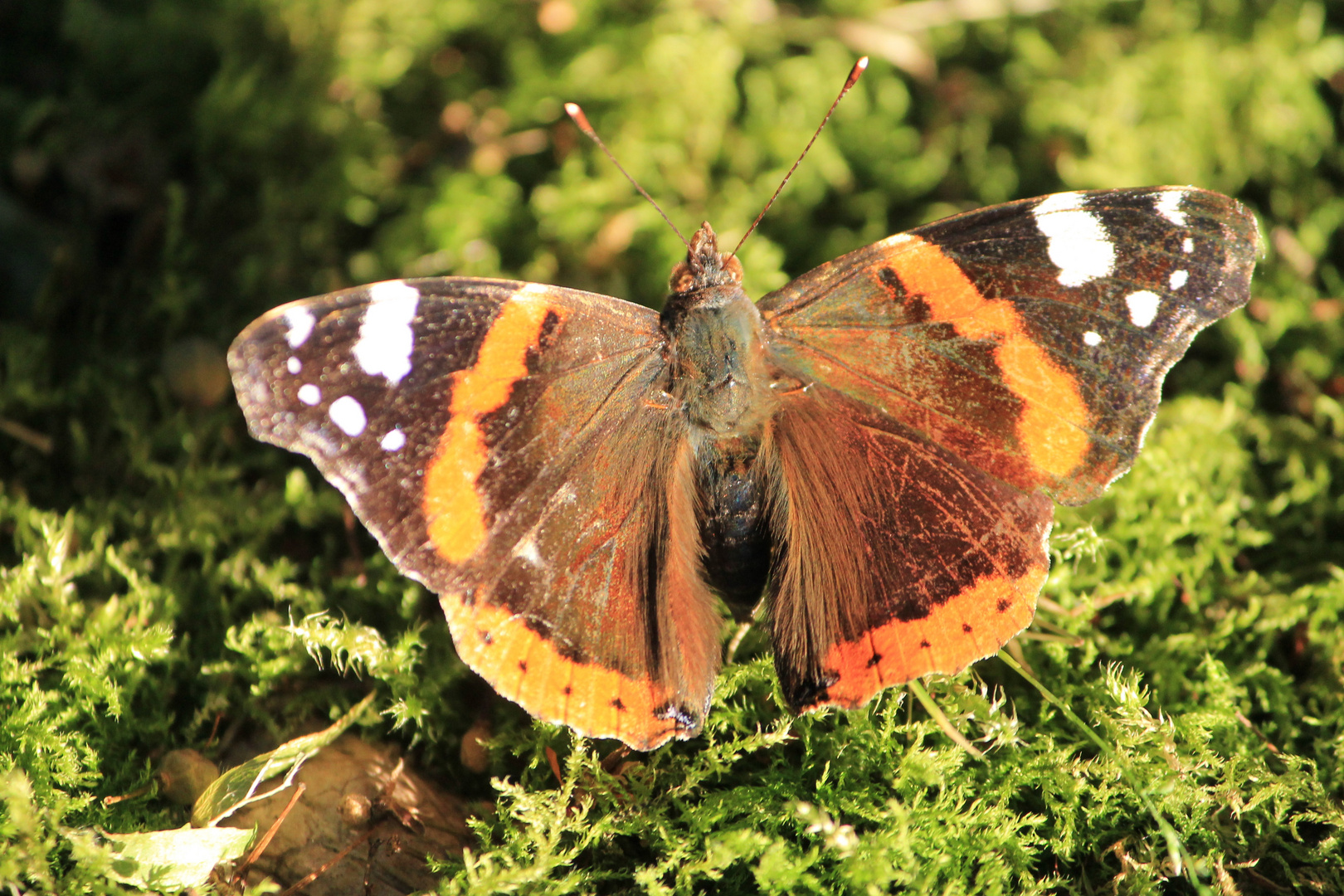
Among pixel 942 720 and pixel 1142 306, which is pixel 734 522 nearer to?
pixel 942 720

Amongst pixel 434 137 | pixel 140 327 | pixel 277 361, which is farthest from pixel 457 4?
pixel 277 361

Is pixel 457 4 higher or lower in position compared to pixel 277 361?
higher

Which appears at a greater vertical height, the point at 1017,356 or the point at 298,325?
the point at 298,325

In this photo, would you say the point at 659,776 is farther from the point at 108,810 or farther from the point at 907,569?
the point at 108,810

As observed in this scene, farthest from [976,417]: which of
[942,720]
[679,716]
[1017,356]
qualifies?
[679,716]

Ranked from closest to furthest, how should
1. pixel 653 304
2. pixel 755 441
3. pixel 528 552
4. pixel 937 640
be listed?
pixel 937 640 → pixel 528 552 → pixel 755 441 → pixel 653 304

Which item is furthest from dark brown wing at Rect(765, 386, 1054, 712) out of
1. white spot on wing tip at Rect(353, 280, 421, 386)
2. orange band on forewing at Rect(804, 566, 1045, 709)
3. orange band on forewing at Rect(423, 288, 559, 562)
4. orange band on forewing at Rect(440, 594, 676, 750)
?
white spot on wing tip at Rect(353, 280, 421, 386)
